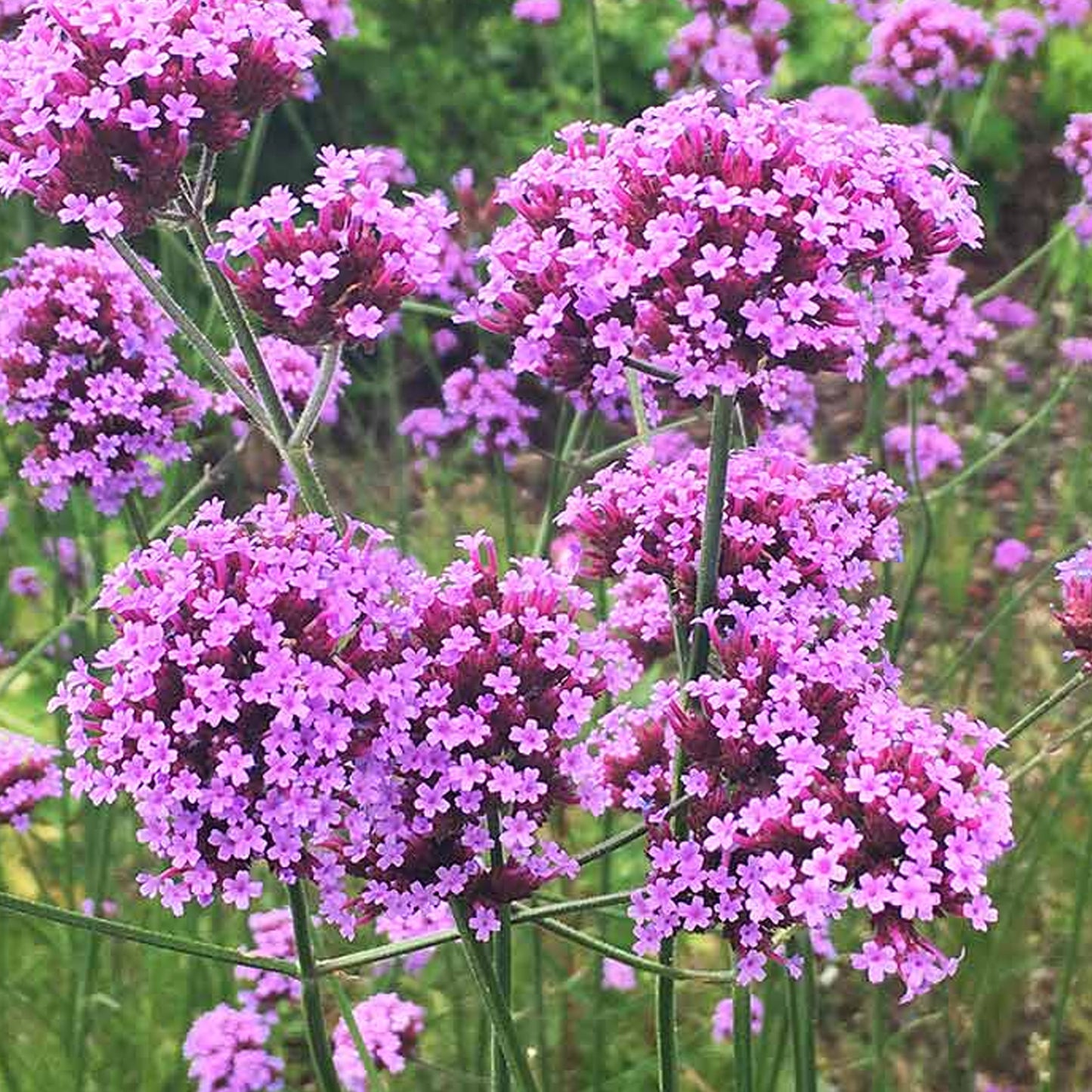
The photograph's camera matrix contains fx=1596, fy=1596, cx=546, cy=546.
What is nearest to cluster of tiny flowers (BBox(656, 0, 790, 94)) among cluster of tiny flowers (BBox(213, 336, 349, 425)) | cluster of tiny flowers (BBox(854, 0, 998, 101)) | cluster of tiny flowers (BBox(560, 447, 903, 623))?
cluster of tiny flowers (BBox(854, 0, 998, 101))

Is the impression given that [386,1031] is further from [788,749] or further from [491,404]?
[788,749]

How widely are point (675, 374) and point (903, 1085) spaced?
232 cm

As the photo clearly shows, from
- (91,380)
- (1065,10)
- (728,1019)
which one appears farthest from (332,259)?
(1065,10)

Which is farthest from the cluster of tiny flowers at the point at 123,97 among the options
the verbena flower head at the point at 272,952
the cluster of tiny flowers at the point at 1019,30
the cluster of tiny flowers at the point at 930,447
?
the cluster of tiny flowers at the point at 1019,30

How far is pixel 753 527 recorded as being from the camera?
5.07 ft

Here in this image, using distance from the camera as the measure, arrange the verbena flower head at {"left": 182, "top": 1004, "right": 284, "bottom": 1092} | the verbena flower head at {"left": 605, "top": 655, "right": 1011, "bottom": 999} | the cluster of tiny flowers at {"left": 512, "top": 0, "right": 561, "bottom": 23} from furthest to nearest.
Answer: the cluster of tiny flowers at {"left": 512, "top": 0, "right": 561, "bottom": 23}
the verbena flower head at {"left": 182, "top": 1004, "right": 284, "bottom": 1092}
the verbena flower head at {"left": 605, "top": 655, "right": 1011, "bottom": 999}

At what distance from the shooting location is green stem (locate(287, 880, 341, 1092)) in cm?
145

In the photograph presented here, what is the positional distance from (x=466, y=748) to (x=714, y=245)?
0.49 m

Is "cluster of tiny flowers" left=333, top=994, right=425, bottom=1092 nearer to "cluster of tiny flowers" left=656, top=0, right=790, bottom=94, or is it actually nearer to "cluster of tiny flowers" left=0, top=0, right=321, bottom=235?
"cluster of tiny flowers" left=0, top=0, right=321, bottom=235

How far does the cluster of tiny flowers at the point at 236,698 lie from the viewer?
1.31 metres

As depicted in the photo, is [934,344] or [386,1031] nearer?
[386,1031]

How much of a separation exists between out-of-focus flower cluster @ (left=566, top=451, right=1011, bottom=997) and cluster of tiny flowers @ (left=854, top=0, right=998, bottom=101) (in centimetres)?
160

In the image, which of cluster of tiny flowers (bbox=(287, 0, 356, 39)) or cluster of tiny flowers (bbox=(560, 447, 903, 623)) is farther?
cluster of tiny flowers (bbox=(287, 0, 356, 39))

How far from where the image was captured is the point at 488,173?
19.6ft
